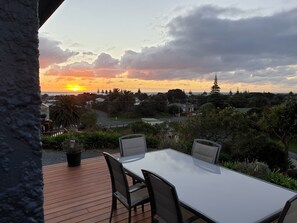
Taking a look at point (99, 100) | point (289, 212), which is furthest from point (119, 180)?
point (99, 100)

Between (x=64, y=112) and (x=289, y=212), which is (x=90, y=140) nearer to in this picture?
(x=64, y=112)

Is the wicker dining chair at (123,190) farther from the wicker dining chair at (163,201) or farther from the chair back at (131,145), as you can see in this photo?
the chair back at (131,145)

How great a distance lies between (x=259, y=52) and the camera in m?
11.7

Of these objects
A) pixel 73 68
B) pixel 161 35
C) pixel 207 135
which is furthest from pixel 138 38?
pixel 207 135

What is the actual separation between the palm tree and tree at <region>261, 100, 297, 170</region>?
758cm

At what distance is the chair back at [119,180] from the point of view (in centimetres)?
253

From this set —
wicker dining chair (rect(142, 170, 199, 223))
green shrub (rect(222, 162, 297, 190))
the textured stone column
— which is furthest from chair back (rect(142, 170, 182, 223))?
green shrub (rect(222, 162, 297, 190))

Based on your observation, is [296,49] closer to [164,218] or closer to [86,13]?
[86,13]

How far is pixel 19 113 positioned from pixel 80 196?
3516mm

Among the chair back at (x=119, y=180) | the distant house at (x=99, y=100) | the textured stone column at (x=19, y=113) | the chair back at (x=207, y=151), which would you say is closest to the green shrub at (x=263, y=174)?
the chair back at (x=207, y=151)

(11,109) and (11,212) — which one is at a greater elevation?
(11,109)

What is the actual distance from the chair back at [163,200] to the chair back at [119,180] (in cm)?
42

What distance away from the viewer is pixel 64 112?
409 inches

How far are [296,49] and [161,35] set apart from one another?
763 centimetres
